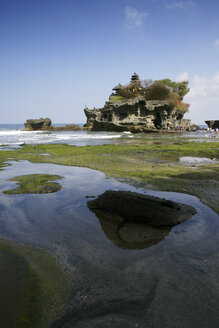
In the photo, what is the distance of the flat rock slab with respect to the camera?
3264 mm

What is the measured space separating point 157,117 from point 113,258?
50837 millimetres

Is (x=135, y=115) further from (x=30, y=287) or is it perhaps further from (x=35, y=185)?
(x=30, y=287)

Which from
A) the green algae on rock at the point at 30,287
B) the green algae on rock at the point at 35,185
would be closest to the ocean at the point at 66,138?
the green algae on rock at the point at 35,185

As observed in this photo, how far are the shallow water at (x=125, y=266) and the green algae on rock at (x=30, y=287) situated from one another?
110 mm

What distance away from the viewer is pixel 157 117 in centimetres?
5044

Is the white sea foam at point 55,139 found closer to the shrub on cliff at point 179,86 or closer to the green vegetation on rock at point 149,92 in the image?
the green vegetation on rock at point 149,92

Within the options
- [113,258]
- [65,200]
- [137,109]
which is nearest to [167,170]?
[65,200]

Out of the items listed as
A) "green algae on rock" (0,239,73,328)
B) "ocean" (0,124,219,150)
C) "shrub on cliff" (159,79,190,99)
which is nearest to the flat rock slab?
"green algae on rock" (0,239,73,328)

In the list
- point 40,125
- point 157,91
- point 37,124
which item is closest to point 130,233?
point 157,91

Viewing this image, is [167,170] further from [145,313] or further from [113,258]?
[145,313]

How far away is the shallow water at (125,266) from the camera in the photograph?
167 cm

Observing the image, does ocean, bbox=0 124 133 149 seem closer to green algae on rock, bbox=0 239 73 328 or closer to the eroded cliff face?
the eroded cliff face

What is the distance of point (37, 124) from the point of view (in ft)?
228

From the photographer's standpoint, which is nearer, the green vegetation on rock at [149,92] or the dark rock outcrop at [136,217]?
the dark rock outcrop at [136,217]
